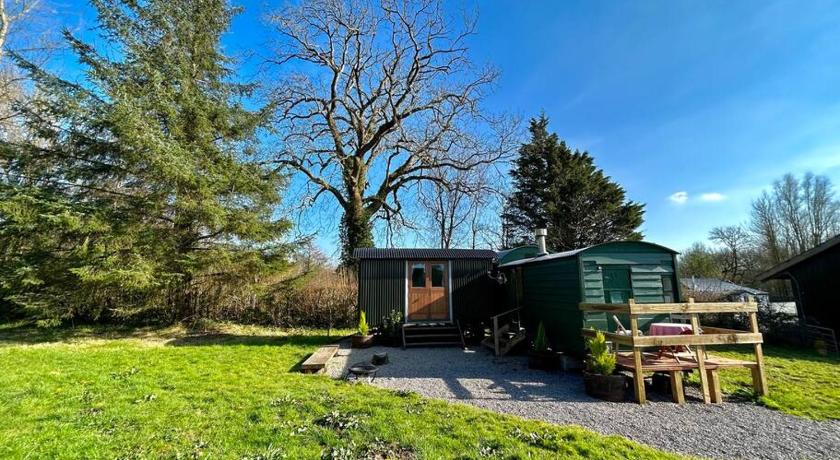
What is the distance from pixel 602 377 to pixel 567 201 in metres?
16.7

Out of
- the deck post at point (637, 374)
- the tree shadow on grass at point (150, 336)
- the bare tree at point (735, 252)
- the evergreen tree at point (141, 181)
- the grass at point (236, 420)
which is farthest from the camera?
the bare tree at point (735, 252)

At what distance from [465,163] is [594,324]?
36.6ft

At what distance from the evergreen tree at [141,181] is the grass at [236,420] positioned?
307 cm

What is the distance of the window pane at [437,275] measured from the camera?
410 inches

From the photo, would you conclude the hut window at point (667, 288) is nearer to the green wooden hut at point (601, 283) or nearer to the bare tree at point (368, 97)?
the green wooden hut at point (601, 283)

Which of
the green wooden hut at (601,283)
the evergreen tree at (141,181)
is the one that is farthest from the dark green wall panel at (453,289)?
the evergreen tree at (141,181)

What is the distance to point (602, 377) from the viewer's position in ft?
16.6

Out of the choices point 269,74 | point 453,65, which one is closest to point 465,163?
point 453,65

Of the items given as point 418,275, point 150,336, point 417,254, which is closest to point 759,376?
point 418,275

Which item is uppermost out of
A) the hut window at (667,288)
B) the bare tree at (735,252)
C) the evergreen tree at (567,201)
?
the evergreen tree at (567,201)

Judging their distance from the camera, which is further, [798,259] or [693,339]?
[798,259]

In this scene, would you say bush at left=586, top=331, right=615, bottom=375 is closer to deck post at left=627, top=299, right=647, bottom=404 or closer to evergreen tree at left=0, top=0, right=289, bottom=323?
deck post at left=627, top=299, right=647, bottom=404

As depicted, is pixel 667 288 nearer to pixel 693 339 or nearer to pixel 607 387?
pixel 693 339

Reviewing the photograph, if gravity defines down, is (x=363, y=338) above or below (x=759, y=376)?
above
